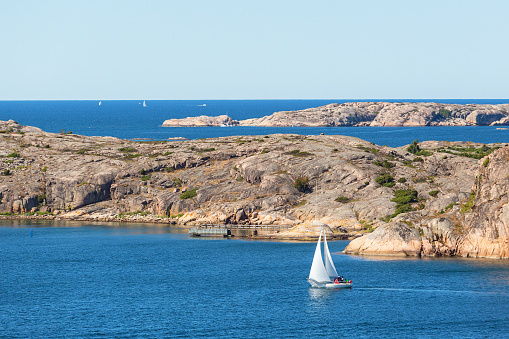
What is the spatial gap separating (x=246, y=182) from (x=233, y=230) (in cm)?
2093

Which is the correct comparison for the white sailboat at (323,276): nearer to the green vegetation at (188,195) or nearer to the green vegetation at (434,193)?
the green vegetation at (434,193)

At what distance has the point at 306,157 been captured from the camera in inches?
6634

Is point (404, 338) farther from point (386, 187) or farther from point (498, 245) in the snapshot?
point (386, 187)

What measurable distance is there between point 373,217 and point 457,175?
91.5 ft

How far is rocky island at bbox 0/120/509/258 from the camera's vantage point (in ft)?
455

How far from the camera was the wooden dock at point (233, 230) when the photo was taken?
13700 centimetres

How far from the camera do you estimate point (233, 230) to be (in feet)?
469

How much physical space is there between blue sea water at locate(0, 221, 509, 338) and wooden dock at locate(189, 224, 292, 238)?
12.7m

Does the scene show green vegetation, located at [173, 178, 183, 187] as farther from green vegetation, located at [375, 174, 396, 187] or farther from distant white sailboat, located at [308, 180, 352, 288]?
distant white sailboat, located at [308, 180, 352, 288]

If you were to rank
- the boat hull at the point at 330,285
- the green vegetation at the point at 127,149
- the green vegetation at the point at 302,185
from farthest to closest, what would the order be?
1. the green vegetation at the point at 127,149
2. the green vegetation at the point at 302,185
3. the boat hull at the point at 330,285

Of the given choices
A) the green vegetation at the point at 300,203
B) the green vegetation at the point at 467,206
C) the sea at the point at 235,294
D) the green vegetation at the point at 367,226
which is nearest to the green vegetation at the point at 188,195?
the green vegetation at the point at 300,203

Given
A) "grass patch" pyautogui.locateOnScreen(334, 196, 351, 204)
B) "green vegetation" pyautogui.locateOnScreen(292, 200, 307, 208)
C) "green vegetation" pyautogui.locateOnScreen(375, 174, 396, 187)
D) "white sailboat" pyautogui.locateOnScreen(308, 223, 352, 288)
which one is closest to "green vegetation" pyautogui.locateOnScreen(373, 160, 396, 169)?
"green vegetation" pyautogui.locateOnScreen(375, 174, 396, 187)

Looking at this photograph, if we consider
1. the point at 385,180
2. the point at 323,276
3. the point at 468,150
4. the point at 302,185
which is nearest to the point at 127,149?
the point at 302,185

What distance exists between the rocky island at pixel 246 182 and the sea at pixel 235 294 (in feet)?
51.6
